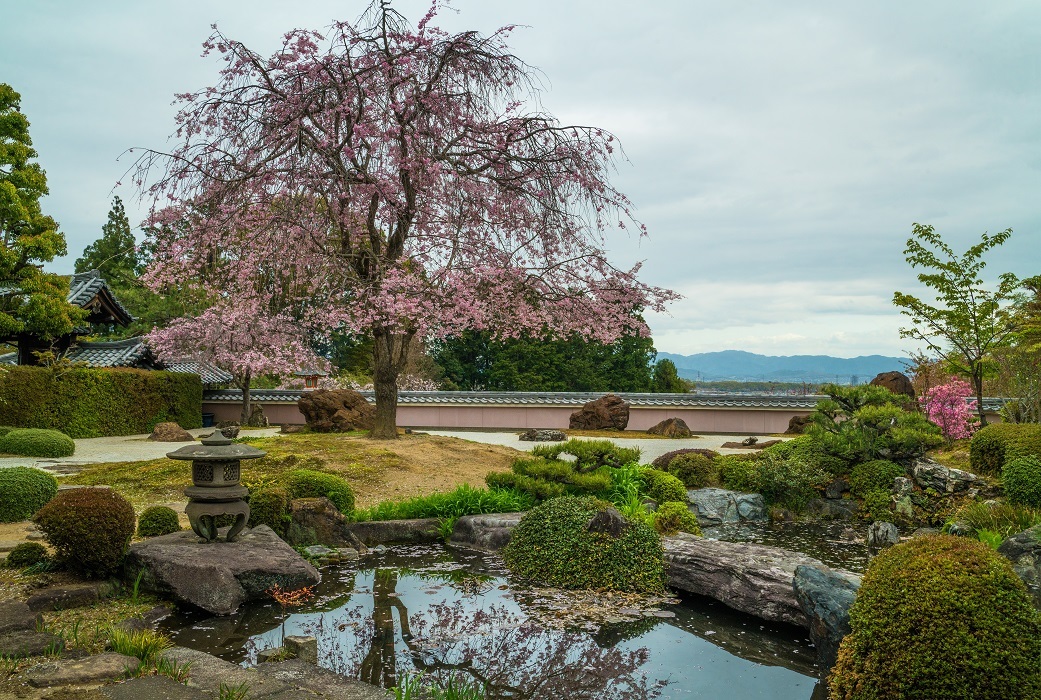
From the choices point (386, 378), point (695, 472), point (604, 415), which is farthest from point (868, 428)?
point (604, 415)

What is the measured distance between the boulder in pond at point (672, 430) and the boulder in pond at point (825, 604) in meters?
17.3

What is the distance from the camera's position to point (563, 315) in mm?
14633

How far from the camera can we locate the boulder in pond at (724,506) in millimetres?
11086

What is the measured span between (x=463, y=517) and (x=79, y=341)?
23908mm

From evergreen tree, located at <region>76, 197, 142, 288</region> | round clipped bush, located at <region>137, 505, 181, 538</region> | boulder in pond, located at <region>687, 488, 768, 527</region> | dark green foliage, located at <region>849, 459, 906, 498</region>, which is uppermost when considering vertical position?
evergreen tree, located at <region>76, 197, 142, 288</region>

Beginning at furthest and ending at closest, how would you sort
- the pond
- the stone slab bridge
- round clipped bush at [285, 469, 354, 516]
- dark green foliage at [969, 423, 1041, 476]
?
the stone slab bridge, dark green foliage at [969, 423, 1041, 476], round clipped bush at [285, 469, 354, 516], the pond

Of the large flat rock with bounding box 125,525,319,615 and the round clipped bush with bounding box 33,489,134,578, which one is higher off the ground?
the round clipped bush with bounding box 33,489,134,578

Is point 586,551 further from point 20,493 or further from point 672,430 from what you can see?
point 672,430

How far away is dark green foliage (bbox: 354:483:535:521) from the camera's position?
9867 millimetres

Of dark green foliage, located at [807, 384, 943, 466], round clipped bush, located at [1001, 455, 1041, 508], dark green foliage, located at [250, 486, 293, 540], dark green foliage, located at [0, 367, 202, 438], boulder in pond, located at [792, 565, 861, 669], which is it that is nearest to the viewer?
boulder in pond, located at [792, 565, 861, 669]

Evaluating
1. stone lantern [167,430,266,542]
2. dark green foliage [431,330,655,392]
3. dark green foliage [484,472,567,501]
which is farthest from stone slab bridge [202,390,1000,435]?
stone lantern [167,430,266,542]

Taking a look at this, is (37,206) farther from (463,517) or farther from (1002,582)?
(1002,582)

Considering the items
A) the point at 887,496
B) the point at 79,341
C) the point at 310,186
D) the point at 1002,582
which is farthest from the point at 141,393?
the point at 1002,582

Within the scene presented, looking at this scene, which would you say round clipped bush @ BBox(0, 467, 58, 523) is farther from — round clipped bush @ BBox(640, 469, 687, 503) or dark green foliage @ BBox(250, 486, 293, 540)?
round clipped bush @ BBox(640, 469, 687, 503)
